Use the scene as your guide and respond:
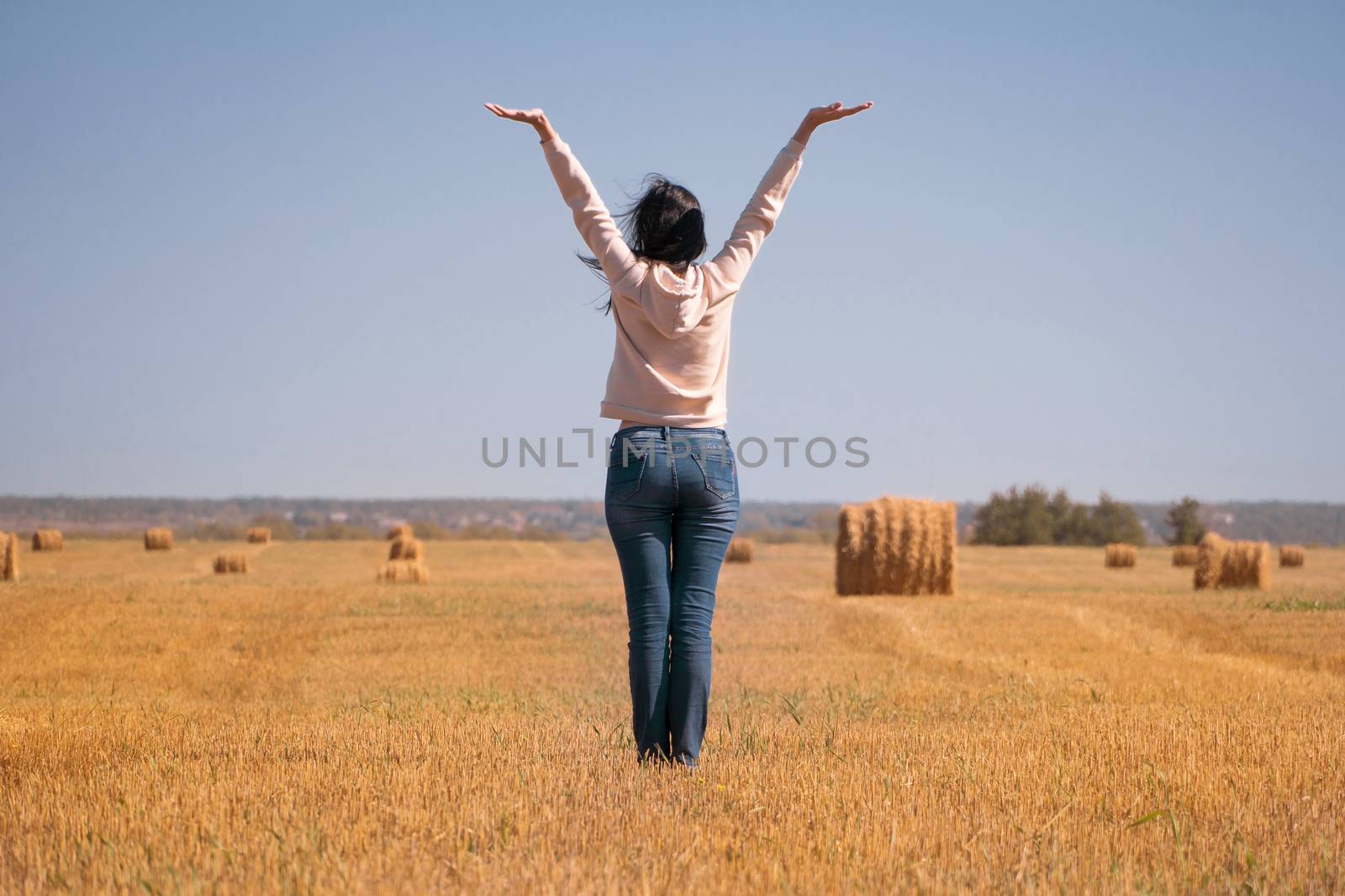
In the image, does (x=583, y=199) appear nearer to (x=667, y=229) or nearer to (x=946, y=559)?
(x=667, y=229)

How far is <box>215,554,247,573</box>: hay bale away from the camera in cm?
3041

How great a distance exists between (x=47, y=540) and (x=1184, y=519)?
5135 cm

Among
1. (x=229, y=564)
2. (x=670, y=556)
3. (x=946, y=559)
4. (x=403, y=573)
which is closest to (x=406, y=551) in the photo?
(x=229, y=564)

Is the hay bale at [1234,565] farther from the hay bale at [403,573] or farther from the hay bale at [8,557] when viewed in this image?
the hay bale at [8,557]

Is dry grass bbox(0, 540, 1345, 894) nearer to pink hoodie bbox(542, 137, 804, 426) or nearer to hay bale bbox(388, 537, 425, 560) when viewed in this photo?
pink hoodie bbox(542, 137, 804, 426)

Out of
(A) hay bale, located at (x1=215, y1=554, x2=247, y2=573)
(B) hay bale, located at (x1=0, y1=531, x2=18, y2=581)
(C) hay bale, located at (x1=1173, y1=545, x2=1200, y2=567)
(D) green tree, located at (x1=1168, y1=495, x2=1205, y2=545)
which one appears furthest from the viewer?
(D) green tree, located at (x1=1168, y1=495, x2=1205, y2=545)

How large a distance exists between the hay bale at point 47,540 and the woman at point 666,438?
40.3 metres

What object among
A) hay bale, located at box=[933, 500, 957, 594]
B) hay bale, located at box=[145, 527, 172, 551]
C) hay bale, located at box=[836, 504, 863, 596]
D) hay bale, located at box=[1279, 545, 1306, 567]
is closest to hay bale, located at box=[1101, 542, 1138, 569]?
hay bale, located at box=[1279, 545, 1306, 567]

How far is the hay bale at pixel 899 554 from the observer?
21656 millimetres

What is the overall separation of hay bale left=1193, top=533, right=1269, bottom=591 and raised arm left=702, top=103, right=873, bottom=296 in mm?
20796

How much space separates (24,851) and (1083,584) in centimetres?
2516

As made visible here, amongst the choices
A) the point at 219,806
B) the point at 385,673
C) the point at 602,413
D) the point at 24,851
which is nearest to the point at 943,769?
the point at 602,413

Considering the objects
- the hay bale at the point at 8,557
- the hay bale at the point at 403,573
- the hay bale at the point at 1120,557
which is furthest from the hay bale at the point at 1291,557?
the hay bale at the point at 8,557

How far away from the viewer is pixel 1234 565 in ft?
77.7
